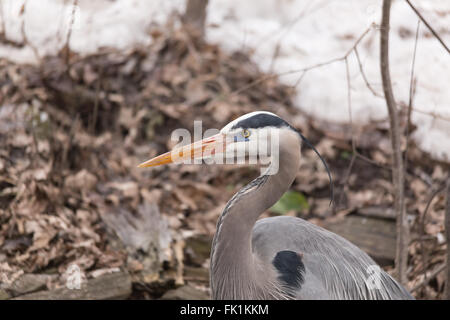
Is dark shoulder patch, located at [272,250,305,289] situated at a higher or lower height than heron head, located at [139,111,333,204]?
lower

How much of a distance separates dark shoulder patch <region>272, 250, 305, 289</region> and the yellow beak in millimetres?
591

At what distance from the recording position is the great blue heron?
7.48 ft

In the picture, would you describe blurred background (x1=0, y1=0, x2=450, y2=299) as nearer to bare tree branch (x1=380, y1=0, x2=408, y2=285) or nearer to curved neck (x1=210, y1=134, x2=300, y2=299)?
bare tree branch (x1=380, y1=0, x2=408, y2=285)

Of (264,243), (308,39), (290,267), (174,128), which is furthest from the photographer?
(308,39)

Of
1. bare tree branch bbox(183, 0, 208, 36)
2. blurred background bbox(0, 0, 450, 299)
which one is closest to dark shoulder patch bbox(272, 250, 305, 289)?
blurred background bbox(0, 0, 450, 299)

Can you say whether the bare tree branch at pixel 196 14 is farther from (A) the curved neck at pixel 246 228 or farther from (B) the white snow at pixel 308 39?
(A) the curved neck at pixel 246 228

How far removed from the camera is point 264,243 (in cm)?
253

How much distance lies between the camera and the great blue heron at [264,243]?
228 cm

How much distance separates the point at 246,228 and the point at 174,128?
9.87 feet

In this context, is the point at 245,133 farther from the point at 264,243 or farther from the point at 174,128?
the point at 174,128

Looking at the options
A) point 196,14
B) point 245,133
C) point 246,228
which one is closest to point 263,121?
point 245,133

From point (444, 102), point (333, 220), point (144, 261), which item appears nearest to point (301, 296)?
point (144, 261)

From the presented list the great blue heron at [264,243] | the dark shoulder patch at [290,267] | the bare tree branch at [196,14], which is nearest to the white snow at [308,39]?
the bare tree branch at [196,14]
